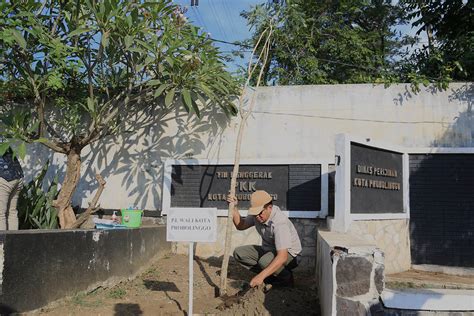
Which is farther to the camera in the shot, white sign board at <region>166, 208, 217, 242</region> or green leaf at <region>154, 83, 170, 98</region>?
green leaf at <region>154, 83, 170, 98</region>

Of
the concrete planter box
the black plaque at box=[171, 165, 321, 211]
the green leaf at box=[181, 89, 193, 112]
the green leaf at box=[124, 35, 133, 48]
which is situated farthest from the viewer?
the black plaque at box=[171, 165, 321, 211]

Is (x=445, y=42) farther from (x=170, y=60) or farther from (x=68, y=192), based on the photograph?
(x=68, y=192)

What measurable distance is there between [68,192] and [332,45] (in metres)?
8.53

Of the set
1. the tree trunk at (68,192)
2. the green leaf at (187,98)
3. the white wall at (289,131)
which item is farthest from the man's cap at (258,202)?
the tree trunk at (68,192)

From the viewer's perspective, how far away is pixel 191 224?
4270mm

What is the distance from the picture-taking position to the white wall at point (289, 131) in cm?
691

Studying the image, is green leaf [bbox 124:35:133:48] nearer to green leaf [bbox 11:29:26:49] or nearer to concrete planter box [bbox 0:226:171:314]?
green leaf [bbox 11:29:26:49]

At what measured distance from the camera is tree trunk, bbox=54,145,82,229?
21.0 ft

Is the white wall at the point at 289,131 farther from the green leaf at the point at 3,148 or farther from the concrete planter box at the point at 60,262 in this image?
the green leaf at the point at 3,148

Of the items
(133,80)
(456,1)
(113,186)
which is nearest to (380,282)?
(133,80)

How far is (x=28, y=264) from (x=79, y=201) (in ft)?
11.8

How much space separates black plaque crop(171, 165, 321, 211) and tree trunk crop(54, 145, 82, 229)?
1.54 metres

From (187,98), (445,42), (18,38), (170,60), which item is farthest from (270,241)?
(445,42)

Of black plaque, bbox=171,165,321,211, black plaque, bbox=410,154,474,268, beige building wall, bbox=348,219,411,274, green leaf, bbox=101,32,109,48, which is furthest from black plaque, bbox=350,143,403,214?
green leaf, bbox=101,32,109,48
